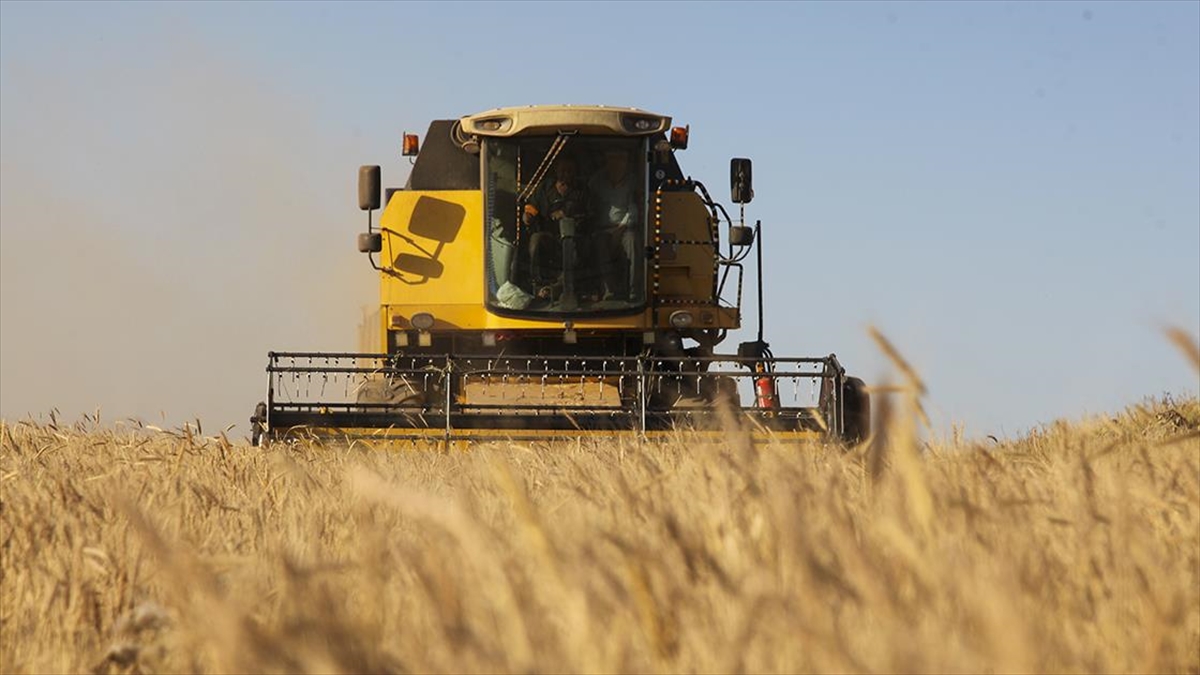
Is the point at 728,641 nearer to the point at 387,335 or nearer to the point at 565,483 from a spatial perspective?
the point at 565,483

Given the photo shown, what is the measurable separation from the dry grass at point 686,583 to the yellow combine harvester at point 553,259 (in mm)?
7707

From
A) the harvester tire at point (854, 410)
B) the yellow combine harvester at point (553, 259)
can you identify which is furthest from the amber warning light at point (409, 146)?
the harvester tire at point (854, 410)

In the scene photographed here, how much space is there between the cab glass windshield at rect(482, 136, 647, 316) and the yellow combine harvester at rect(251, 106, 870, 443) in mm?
10

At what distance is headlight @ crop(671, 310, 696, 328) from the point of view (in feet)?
39.8

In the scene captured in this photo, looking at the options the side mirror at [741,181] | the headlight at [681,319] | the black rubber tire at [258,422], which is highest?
the side mirror at [741,181]

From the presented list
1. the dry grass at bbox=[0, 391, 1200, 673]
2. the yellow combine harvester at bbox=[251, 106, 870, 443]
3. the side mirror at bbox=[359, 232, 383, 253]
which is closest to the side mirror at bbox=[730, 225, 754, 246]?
the yellow combine harvester at bbox=[251, 106, 870, 443]

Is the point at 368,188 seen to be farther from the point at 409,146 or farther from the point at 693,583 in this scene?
the point at 693,583

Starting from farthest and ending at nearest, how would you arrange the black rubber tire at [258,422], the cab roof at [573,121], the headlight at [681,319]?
the headlight at [681,319] → the cab roof at [573,121] → the black rubber tire at [258,422]

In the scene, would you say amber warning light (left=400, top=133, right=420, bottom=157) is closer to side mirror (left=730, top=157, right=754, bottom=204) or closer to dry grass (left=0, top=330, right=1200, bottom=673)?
side mirror (left=730, top=157, right=754, bottom=204)

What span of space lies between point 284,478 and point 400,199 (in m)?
6.96

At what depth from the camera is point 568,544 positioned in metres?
2.21

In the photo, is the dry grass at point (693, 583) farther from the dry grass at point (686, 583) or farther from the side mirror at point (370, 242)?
the side mirror at point (370, 242)

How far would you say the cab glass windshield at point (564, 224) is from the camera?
12.0m

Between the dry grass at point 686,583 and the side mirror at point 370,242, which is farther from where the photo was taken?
the side mirror at point 370,242
